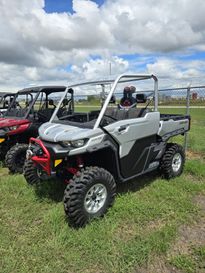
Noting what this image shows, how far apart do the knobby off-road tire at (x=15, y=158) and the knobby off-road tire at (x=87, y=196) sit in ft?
8.75

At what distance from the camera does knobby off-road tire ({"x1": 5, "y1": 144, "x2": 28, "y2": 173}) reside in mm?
5801

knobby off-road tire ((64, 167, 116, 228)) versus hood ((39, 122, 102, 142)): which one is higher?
hood ((39, 122, 102, 142))

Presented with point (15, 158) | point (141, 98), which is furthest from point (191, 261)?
point (15, 158)

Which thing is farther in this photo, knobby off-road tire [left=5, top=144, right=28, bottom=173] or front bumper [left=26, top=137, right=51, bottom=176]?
knobby off-road tire [left=5, top=144, right=28, bottom=173]

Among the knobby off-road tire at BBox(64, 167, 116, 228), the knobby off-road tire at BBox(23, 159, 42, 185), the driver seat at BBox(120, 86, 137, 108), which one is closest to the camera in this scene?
the knobby off-road tire at BBox(64, 167, 116, 228)

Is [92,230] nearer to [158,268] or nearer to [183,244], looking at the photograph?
[158,268]

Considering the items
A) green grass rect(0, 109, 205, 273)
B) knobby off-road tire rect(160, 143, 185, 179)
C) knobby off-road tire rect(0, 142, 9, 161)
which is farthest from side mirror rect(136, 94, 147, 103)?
knobby off-road tire rect(0, 142, 9, 161)

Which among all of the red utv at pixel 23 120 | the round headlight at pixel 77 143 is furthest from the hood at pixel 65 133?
the red utv at pixel 23 120

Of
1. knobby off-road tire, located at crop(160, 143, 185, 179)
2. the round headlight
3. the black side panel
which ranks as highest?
A: the round headlight

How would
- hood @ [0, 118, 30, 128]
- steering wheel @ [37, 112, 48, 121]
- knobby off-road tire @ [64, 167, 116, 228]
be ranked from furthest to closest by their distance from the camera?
Result: steering wheel @ [37, 112, 48, 121], hood @ [0, 118, 30, 128], knobby off-road tire @ [64, 167, 116, 228]

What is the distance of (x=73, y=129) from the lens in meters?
3.95

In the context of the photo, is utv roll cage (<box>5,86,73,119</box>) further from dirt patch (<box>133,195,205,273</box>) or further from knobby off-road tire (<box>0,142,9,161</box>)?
dirt patch (<box>133,195,205,273</box>)

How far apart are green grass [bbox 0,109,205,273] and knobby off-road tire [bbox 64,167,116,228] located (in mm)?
133

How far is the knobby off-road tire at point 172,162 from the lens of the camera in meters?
5.21
